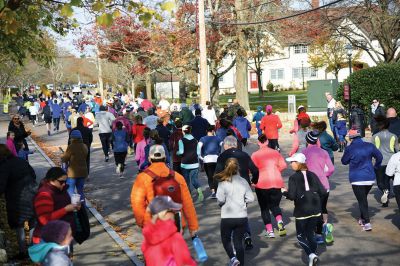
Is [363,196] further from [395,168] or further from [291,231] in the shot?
[291,231]

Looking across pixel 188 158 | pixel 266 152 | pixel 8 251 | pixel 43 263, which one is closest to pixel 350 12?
pixel 188 158

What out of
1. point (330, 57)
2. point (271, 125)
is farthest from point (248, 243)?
point (330, 57)

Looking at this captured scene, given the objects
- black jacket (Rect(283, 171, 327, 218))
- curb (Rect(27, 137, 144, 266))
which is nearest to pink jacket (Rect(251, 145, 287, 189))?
black jacket (Rect(283, 171, 327, 218))

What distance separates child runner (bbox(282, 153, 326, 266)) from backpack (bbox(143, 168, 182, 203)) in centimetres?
191

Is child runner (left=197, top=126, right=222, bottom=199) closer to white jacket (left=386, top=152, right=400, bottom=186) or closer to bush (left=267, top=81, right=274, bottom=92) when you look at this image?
white jacket (left=386, top=152, right=400, bottom=186)

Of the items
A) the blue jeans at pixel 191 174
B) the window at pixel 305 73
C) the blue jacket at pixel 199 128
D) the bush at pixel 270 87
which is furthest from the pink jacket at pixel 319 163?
the window at pixel 305 73

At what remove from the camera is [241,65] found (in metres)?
34.0

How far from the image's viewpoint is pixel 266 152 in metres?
9.55

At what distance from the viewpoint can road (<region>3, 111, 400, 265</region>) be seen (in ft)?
28.2

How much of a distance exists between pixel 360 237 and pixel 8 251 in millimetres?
5549

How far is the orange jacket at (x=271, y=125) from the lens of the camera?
691 inches

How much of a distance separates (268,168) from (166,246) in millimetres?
4670

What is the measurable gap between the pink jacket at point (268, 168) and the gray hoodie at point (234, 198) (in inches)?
70.5

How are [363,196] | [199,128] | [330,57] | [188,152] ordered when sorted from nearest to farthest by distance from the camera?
[363,196], [188,152], [199,128], [330,57]
